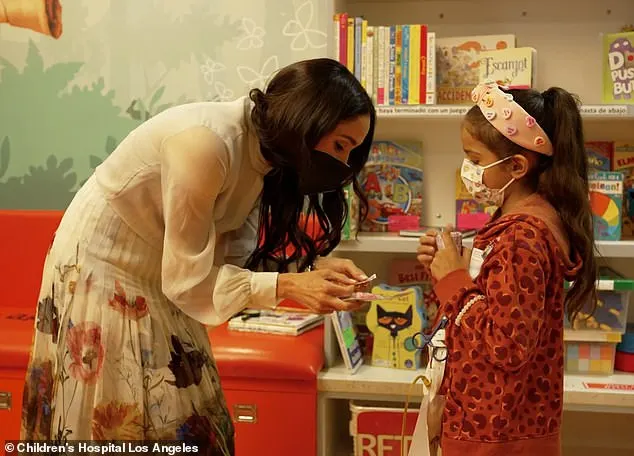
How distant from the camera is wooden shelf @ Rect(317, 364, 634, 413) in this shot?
2221 millimetres

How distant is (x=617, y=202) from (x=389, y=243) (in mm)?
722

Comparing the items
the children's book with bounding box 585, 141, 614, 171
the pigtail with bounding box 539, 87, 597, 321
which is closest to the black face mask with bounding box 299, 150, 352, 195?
the pigtail with bounding box 539, 87, 597, 321

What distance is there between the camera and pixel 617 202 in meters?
2.34

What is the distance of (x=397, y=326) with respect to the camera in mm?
2398

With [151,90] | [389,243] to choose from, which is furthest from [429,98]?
[151,90]

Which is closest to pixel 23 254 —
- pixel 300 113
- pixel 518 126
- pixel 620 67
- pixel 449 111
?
pixel 449 111

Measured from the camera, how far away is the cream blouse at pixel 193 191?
1.35 meters

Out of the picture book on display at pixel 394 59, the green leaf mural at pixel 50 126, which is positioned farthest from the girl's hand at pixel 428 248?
the green leaf mural at pixel 50 126

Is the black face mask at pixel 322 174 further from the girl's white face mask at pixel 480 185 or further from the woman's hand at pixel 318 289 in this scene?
the girl's white face mask at pixel 480 185

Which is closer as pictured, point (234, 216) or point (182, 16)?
point (234, 216)

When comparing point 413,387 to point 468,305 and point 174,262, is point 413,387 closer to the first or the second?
point 468,305

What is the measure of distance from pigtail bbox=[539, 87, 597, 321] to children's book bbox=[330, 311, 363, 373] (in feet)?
2.84

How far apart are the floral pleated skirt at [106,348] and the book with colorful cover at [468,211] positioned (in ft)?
4.42

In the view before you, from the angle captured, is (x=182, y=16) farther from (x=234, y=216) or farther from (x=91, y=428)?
(x=91, y=428)
